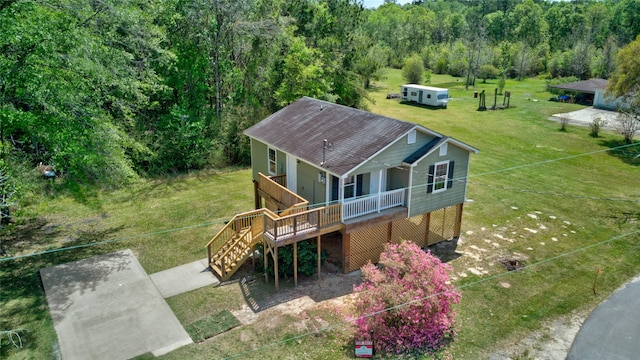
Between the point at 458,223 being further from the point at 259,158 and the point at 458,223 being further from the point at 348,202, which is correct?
the point at 259,158

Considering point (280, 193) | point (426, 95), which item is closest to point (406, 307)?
point (280, 193)

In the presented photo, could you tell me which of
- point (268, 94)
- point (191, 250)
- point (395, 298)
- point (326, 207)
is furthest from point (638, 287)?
point (268, 94)

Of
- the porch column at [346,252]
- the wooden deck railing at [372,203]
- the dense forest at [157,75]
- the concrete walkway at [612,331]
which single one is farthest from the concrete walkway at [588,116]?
the porch column at [346,252]

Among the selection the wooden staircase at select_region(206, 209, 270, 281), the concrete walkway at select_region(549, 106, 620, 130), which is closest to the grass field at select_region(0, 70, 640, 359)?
the wooden staircase at select_region(206, 209, 270, 281)

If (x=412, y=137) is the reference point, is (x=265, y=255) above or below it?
below

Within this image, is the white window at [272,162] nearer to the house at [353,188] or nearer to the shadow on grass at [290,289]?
the house at [353,188]

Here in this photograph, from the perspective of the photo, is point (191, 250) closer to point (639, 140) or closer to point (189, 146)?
point (189, 146)
